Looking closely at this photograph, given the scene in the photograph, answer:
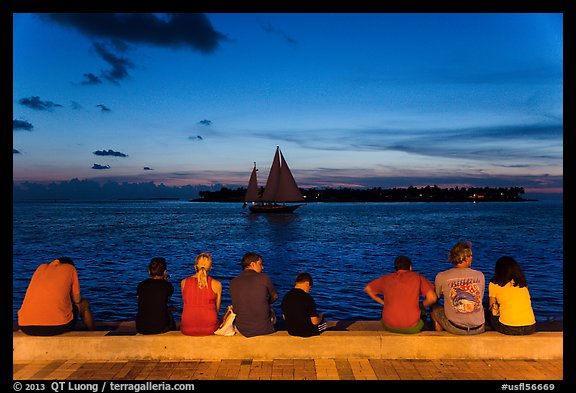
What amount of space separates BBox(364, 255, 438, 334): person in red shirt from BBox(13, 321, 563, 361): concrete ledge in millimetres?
248

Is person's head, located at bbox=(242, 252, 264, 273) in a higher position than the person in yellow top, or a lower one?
higher

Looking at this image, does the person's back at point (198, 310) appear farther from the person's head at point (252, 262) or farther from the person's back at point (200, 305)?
the person's head at point (252, 262)

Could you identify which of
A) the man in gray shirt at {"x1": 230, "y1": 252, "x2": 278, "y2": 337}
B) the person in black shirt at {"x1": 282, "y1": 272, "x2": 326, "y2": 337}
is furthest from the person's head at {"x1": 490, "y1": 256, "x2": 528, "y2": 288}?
the man in gray shirt at {"x1": 230, "y1": 252, "x2": 278, "y2": 337}

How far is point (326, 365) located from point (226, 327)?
1409 mm

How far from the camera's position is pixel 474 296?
6.61 m

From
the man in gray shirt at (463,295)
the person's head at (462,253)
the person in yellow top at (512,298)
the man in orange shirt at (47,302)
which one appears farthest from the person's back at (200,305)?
the person in yellow top at (512,298)

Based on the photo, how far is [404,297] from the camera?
675 centimetres

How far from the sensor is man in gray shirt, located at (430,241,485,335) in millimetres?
6621

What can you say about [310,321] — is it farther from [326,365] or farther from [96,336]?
[96,336]

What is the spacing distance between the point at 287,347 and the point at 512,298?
119 inches

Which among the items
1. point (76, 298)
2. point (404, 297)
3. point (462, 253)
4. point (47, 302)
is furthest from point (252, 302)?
point (462, 253)

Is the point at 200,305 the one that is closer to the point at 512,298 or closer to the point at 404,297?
the point at 404,297

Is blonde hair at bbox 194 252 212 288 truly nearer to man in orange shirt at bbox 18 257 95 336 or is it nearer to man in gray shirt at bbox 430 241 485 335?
man in orange shirt at bbox 18 257 95 336
